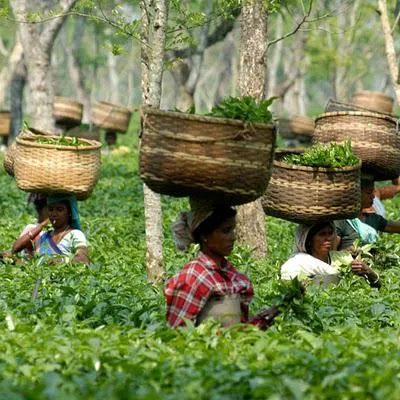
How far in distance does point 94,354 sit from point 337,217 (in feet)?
11.8

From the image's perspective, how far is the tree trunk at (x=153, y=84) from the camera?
29.3 feet

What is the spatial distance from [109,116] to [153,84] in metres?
20.2

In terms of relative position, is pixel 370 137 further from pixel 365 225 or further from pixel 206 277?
pixel 206 277

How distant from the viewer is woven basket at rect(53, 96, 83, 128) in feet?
90.7

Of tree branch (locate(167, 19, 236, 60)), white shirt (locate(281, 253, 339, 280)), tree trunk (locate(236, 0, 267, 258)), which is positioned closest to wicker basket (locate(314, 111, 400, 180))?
tree trunk (locate(236, 0, 267, 258))

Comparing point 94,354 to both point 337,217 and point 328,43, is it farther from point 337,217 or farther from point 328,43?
point 328,43

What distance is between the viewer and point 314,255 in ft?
29.3

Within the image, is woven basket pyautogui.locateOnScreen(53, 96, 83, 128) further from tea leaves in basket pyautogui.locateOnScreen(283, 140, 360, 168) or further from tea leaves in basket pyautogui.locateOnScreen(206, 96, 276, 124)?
tea leaves in basket pyautogui.locateOnScreen(206, 96, 276, 124)

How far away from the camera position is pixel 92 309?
7254 millimetres

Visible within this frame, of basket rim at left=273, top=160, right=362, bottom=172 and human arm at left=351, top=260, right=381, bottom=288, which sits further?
human arm at left=351, top=260, right=381, bottom=288

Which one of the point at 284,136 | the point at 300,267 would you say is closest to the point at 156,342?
the point at 300,267

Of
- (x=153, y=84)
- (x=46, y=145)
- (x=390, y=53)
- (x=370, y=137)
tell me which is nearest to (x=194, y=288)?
(x=153, y=84)

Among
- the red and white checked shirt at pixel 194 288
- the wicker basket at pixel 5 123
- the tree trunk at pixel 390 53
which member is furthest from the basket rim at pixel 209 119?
the wicker basket at pixel 5 123

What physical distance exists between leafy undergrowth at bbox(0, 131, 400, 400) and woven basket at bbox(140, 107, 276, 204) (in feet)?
2.32
